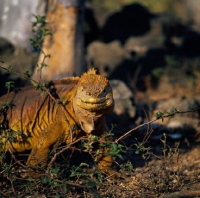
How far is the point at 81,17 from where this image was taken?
31.3 feet

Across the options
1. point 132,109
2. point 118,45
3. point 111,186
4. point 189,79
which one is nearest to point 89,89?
point 111,186

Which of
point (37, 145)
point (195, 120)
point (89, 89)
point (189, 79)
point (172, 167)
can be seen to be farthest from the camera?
point (189, 79)

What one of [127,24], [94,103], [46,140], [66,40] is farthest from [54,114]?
[127,24]

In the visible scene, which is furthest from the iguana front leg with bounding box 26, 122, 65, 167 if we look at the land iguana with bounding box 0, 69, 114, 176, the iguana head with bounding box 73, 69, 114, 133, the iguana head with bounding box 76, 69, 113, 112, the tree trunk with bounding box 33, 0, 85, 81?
the tree trunk with bounding box 33, 0, 85, 81

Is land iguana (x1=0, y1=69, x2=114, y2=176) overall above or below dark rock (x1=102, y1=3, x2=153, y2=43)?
above

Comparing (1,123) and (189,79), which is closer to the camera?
(1,123)

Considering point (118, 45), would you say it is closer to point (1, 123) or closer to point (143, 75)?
point (143, 75)

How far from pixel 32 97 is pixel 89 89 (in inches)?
49.8

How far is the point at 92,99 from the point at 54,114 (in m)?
1.00

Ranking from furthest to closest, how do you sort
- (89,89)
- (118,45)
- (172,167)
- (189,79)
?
1. (118,45)
2. (189,79)
3. (172,167)
4. (89,89)

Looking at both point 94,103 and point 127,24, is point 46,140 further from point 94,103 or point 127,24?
point 127,24

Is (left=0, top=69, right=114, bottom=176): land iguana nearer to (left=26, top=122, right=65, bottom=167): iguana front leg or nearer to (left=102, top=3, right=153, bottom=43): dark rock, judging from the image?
(left=26, top=122, right=65, bottom=167): iguana front leg

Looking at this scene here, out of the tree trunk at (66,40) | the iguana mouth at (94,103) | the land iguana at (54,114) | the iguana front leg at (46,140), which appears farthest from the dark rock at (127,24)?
the iguana mouth at (94,103)

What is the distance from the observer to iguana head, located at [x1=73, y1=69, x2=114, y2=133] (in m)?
6.10
